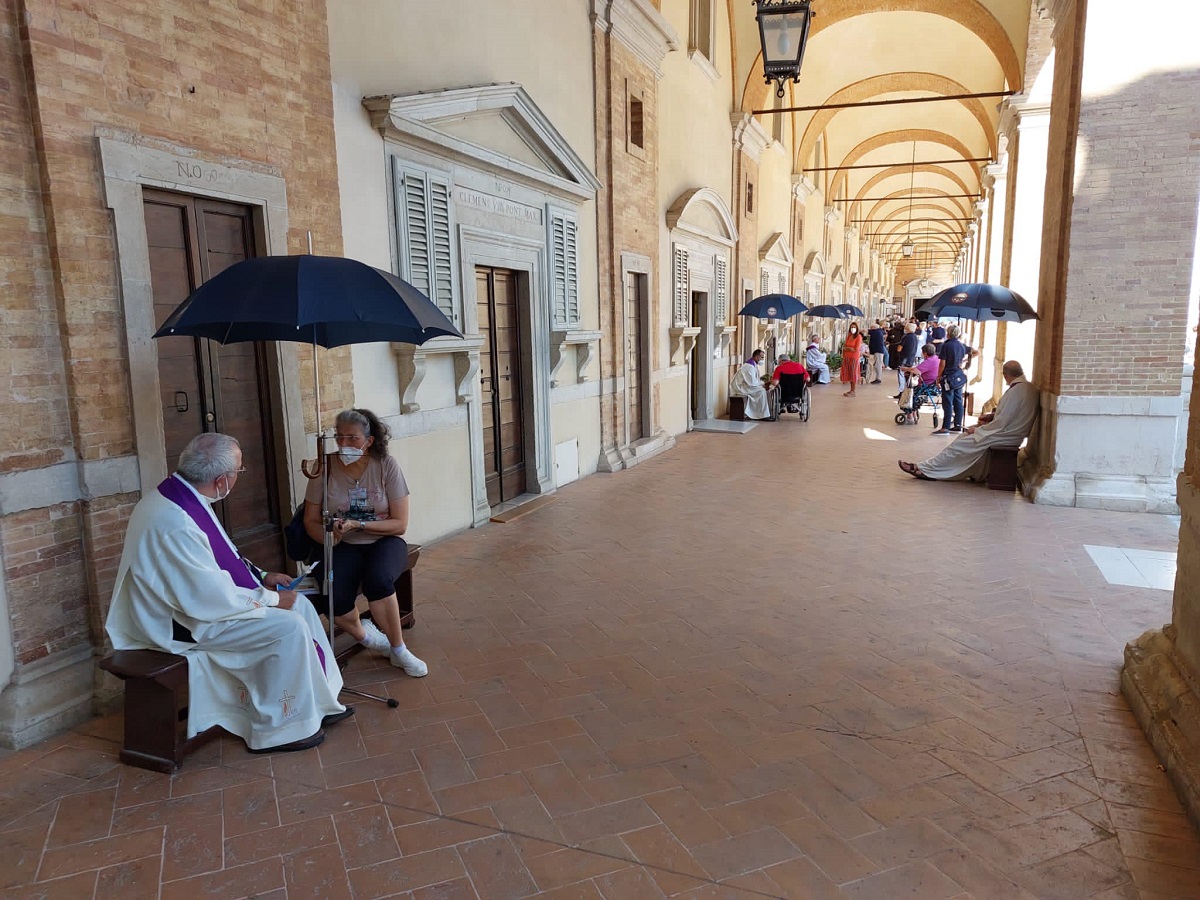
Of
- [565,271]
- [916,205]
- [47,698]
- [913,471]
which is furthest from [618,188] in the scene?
→ [916,205]

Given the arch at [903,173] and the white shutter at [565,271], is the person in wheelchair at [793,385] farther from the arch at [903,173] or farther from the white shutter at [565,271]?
the arch at [903,173]

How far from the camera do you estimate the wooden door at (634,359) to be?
434 inches

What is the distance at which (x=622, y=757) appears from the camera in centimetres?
353

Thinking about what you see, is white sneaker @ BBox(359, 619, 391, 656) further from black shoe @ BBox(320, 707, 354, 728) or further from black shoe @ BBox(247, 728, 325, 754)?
black shoe @ BBox(247, 728, 325, 754)

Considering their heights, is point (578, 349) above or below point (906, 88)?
below

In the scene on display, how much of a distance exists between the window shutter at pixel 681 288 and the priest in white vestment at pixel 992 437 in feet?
15.5

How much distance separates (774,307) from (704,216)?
7.48ft

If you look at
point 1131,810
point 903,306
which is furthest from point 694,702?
point 903,306

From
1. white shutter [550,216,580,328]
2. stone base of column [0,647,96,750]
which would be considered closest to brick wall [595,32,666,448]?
white shutter [550,216,580,328]

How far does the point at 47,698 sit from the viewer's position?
3.73m

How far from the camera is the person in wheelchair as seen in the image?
603 inches

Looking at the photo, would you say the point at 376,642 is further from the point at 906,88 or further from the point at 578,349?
the point at 906,88

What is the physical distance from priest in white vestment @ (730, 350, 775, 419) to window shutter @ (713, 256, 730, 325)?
105 centimetres

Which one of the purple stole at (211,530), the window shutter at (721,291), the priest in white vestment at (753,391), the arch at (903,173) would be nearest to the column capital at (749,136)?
the window shutter at (721,291)
